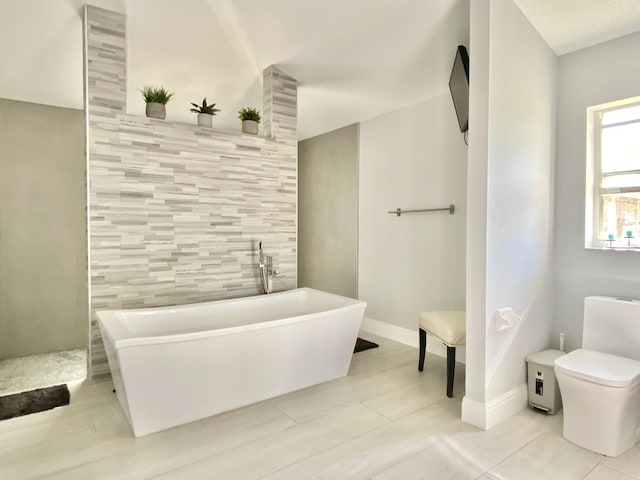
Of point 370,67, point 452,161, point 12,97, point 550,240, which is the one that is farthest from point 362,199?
point 12,97

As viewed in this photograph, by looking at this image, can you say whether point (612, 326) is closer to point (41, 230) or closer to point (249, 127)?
point (249, 127)

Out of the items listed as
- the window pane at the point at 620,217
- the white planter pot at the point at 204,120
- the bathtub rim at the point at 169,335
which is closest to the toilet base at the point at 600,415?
the window pane at the point at 620,217

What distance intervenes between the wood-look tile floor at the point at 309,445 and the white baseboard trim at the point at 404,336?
84 centimetres

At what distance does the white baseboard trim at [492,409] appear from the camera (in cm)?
217

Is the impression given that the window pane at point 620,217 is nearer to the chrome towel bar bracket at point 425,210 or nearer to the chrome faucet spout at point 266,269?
the chrome towel bar bracket at point 425,210

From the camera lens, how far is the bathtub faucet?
332cm

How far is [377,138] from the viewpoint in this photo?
410 cm

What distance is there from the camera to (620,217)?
2516mm

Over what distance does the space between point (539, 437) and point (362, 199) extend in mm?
2840

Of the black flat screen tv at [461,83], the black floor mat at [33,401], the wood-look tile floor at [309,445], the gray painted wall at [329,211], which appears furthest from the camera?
the gray painted wall at [329,211]

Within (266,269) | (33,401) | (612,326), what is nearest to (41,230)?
(33,401)

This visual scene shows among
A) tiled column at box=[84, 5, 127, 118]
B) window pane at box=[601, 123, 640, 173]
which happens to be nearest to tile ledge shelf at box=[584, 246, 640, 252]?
window pane at box=[601, 123, 640, 173]

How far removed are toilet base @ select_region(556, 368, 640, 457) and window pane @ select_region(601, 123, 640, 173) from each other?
4.73 feet

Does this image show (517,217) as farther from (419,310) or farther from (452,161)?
(419,310)
